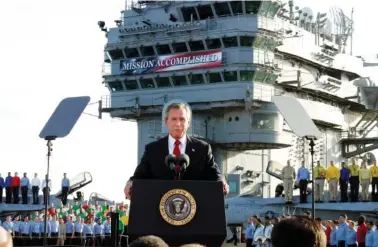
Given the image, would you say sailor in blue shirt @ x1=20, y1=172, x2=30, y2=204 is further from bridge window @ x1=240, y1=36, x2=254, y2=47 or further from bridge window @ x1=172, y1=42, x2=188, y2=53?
bridge window @ x1=240, y1=36, x2=254, y2=47

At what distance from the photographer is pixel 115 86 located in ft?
144

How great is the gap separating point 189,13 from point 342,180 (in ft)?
46.8

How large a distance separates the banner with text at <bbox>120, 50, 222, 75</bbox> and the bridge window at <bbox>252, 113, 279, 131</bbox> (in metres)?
3.18

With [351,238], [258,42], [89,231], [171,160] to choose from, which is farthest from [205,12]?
[171,160]

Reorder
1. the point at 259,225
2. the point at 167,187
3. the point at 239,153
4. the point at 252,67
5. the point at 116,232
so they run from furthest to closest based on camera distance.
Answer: the point at 239,153, the point at 252,67, the point at 259,225, the point at 116,232, the point at 167,187

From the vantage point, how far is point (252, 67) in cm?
4031

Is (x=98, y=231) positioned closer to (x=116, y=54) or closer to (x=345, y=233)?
(x=345, y=233)

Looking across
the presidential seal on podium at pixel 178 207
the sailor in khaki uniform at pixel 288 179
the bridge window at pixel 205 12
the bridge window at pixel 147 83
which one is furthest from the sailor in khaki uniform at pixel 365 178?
the presidential seal on podium at pixel 178 207

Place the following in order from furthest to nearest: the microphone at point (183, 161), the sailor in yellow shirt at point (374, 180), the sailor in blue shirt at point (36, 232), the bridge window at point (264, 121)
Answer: the bridge window at point (264, 121), the sailor in blue shirt at point (36, 232), the sailor in yellow shirt at point (374, 180), the microphone at point (183, 161)

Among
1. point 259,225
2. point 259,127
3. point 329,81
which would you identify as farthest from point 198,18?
point 259,225

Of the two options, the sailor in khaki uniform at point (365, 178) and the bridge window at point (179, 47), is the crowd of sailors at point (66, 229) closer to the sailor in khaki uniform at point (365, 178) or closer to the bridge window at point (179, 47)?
the sailor in khaki uniform at point (365, 178)

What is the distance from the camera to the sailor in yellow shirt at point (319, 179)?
1293 inches

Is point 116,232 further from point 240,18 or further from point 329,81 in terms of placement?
point 329,81

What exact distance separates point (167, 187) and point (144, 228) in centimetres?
36
